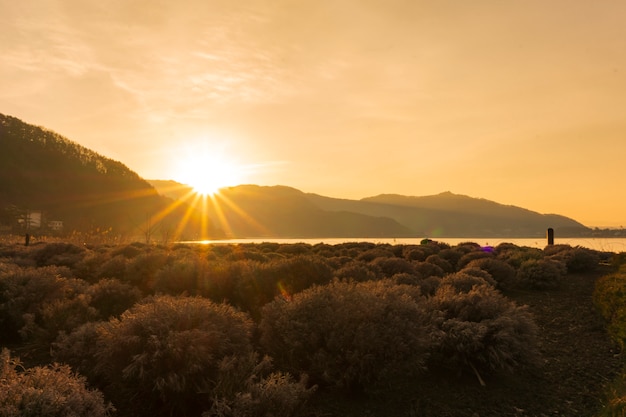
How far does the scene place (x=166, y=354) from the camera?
18.3 ft

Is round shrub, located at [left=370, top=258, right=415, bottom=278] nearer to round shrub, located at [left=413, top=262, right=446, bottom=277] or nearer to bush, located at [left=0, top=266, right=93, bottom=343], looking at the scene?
round shrub, located at [left=413, top=262, right=446, bottom=277]

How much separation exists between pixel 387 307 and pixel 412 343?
2.24ft

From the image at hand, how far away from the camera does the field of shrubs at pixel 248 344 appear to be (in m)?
4.93

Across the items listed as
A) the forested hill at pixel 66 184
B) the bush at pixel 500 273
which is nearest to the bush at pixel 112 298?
the bush at pixel 500 273

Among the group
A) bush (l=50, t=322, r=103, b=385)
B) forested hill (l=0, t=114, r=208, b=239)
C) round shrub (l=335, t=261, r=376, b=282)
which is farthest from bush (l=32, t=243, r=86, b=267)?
forested hill (l=0, t=114, r=208, b=239)

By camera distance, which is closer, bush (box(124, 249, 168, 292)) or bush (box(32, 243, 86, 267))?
bush (box(124, 249, 168, 292))

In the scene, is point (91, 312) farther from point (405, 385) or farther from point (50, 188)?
point (50, 188)

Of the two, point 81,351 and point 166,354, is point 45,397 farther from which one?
point 81,351

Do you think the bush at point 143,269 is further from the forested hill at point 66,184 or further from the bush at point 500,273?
the forested hill at point 66,184

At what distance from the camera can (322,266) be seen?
11883 millimetres

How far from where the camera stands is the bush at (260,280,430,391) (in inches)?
251

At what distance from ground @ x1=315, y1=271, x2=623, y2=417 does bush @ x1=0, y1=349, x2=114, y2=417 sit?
2.84 meters

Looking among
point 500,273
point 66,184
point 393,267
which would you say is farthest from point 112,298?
point 66,184

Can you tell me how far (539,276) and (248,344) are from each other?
12308 millimetres
